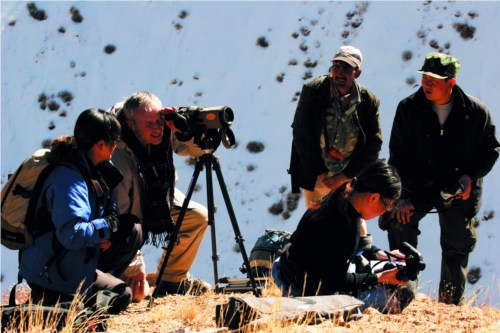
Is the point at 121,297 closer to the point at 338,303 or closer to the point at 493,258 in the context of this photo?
the point at 338,303

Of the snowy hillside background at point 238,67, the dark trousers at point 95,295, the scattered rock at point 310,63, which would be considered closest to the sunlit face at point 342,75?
the dark trousers at point 95,295

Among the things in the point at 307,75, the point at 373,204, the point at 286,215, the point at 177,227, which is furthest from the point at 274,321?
the point at 307,75

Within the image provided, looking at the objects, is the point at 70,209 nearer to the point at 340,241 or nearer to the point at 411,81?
the point at 340,241

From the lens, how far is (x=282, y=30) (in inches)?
456

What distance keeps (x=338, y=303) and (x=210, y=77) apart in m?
7.46

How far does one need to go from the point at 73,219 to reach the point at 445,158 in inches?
110

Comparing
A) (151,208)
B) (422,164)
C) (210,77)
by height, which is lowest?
(151,208)

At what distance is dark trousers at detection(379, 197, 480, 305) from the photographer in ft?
19.6

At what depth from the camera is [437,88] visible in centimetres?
581

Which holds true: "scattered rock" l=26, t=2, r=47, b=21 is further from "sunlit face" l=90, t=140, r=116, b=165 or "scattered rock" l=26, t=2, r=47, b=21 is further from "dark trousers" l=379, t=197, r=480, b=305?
"sunlit face" l=90, t=140, r=116, b=165

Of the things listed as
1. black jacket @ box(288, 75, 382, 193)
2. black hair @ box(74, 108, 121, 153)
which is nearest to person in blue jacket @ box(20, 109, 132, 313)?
black hair @ box(74, 108, 121, 153)

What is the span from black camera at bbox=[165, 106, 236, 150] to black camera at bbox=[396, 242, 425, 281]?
145 cm

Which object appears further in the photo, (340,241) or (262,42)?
(262,42)

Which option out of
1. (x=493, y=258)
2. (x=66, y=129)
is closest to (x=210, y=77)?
(x=66, y=129)
